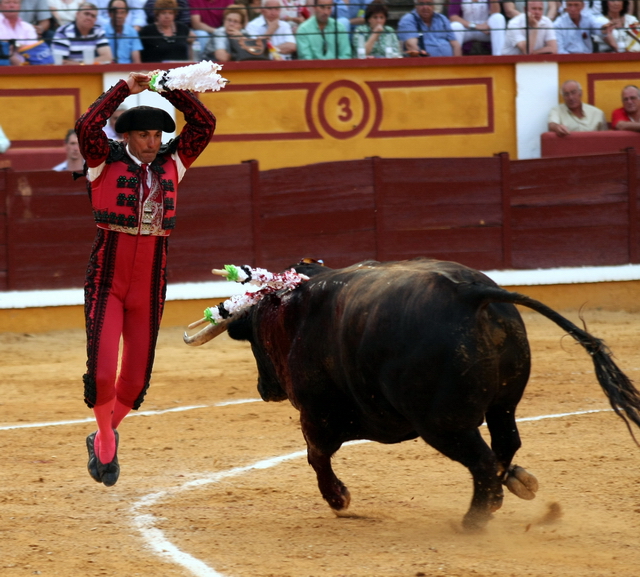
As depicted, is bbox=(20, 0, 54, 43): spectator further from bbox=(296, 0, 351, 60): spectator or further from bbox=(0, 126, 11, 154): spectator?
bbox=(296, 0, 351, 60): spectator

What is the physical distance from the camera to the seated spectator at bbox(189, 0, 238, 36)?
31.8 feet

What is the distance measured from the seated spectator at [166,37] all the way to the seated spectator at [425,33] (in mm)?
2087

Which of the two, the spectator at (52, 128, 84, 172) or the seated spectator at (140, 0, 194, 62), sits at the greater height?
the seated spectator at (140, 0, 194, 62)

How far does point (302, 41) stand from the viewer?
32.6 feet

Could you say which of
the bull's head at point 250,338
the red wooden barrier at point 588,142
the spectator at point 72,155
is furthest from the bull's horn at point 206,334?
the red wooden barrier at point 588,142

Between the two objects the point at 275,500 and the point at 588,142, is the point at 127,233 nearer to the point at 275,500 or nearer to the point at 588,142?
the point at 275,500

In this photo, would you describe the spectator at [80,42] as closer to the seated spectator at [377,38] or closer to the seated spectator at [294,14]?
the seated spectator at [294,14]

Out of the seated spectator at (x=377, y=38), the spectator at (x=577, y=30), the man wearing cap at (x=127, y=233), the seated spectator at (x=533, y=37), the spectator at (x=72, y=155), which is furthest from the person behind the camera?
the spectator at (x=577, y=30)

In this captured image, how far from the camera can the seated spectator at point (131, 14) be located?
9648 mm

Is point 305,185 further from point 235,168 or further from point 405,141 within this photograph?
point 405,141

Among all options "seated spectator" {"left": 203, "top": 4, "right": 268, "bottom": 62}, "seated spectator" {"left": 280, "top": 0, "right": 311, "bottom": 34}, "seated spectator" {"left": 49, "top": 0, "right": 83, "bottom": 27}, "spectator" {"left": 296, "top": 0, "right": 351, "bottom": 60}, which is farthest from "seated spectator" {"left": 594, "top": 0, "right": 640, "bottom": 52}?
"seated spectator" {"left": 49, "top": 0, "right": 83, "bottom": 27}

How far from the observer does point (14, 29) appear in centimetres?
948

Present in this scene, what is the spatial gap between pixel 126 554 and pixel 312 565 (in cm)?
61

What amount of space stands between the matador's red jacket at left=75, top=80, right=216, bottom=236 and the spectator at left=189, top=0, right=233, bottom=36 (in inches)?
234
